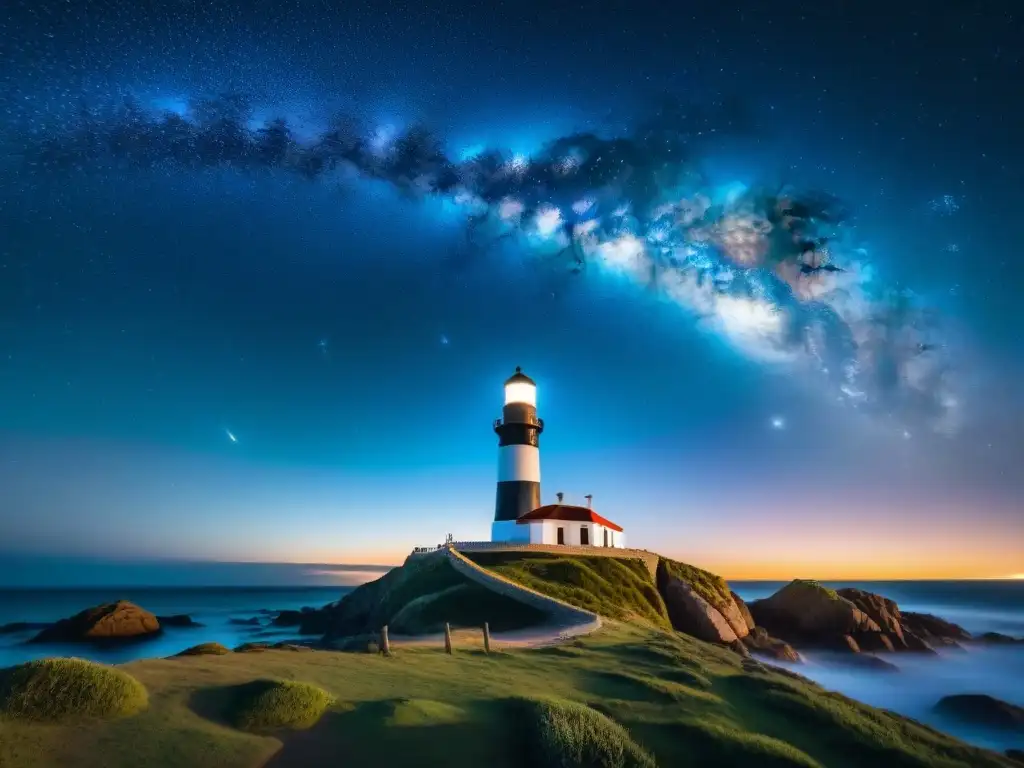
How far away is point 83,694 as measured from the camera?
13.7 m

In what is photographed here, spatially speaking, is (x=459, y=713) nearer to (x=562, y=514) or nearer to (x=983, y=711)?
(x=983, y=711)

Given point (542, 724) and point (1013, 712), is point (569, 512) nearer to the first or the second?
point (1013, 712)

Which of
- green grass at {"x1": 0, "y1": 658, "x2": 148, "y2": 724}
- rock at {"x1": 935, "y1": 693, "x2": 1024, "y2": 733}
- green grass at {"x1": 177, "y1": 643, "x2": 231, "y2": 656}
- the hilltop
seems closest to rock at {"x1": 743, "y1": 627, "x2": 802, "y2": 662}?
rock at {"x1": 935, "y1": 693, "x2": 1024, "y2": 733}

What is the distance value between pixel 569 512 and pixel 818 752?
42335mm

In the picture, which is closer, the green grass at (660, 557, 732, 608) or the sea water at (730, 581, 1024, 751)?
the sea water at (730, 581, 1024, 751)

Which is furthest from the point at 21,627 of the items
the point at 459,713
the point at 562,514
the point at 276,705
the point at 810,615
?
the point at 459,713

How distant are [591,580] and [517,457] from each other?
56.7 ft

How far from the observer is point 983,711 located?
1510 inches

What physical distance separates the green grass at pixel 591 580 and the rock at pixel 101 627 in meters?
39.7

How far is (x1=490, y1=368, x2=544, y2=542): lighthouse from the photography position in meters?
62.7

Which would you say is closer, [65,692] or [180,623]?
[65,692]

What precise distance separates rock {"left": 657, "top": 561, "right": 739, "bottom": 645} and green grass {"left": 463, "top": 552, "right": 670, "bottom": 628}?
208 centimetres

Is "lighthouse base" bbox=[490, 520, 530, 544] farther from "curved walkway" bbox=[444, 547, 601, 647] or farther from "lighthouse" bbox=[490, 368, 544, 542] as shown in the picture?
"curved walkway" bbox=[444, 547, 601, 647]

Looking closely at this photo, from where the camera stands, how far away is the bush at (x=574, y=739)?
1441 cm
